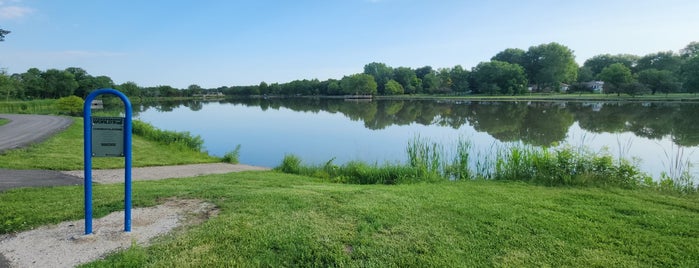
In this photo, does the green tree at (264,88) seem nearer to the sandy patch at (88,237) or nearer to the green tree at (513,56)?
the green tree at (513,56)

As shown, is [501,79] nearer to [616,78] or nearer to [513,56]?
[616,78]

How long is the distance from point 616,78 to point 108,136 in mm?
73742

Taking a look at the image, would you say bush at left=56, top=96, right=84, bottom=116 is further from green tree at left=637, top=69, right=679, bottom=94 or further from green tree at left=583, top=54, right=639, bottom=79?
green tree at left=583, top=54, right=639, bottom=79

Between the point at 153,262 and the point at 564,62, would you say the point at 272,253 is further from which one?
the point at 564,62

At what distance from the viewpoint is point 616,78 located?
6000cm

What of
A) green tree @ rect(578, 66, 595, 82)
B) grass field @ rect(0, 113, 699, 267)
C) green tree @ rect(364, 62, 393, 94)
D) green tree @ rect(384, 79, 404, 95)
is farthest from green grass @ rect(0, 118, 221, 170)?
green tree @ rect(364, 62, 393, 94)

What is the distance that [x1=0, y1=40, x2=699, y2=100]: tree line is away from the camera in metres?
55.2

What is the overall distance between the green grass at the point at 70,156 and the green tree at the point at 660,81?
65842 mm

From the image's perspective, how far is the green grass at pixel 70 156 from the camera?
9.12 meters

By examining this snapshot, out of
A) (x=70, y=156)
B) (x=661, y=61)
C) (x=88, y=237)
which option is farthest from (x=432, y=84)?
(x=88, y=237)

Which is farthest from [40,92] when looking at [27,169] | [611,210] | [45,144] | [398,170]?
[611,210]

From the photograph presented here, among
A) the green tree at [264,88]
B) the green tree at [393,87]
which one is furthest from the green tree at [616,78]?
the green tree at [264,88]

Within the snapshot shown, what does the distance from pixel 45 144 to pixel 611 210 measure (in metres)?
15.9

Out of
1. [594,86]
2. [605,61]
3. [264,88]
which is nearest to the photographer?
[594,86]
